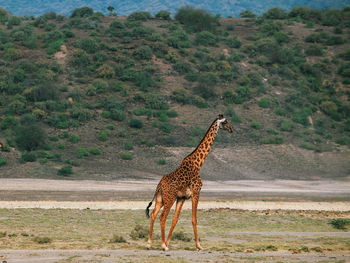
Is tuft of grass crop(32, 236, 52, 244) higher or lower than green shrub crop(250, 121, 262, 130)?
lower

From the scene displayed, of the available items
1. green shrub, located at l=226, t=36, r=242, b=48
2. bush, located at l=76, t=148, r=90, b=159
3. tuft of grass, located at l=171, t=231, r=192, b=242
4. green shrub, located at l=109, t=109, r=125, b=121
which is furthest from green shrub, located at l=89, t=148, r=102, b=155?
tuft of grass, located at l=171, t=231, r=192, b=242

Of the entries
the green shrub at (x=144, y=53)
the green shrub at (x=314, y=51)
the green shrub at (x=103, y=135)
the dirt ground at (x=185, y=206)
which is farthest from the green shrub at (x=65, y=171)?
the green shrub at (x=314, y=51)

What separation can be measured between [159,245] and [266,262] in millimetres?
4048

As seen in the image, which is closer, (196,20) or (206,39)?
(206,39)

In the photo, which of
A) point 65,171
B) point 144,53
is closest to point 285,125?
point 144,53

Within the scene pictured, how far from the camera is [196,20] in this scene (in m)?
108

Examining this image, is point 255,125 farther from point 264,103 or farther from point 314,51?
point 314,51

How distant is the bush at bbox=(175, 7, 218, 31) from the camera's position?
106750 millimetres

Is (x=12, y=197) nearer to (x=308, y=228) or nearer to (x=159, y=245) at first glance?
(x=308, y=228)

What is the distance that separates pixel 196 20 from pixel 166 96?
1197 inches

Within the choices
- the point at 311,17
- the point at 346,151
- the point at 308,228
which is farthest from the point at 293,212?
the point at 311,17

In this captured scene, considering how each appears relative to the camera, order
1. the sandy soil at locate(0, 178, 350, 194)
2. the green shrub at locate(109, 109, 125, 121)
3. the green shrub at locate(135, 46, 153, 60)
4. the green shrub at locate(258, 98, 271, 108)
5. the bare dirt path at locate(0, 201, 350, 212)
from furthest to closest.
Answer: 1. the green shrub at locate(135, 46, 153, 60)
2. the green shrub at locate(258, 98, 271, 108)
3. the green shrub at locate(109, 109, 125, 121)
4. the sandy soil at locate(0, 178, 350, 194)
5. the bare dirt path at locate(0, 201, 350, 212)

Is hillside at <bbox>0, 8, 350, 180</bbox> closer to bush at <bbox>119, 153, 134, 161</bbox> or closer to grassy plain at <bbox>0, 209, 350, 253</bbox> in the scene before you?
bush at <bbox>119, 153, 134, 161</bbox>

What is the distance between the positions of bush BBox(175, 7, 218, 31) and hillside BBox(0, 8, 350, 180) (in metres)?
0.19
